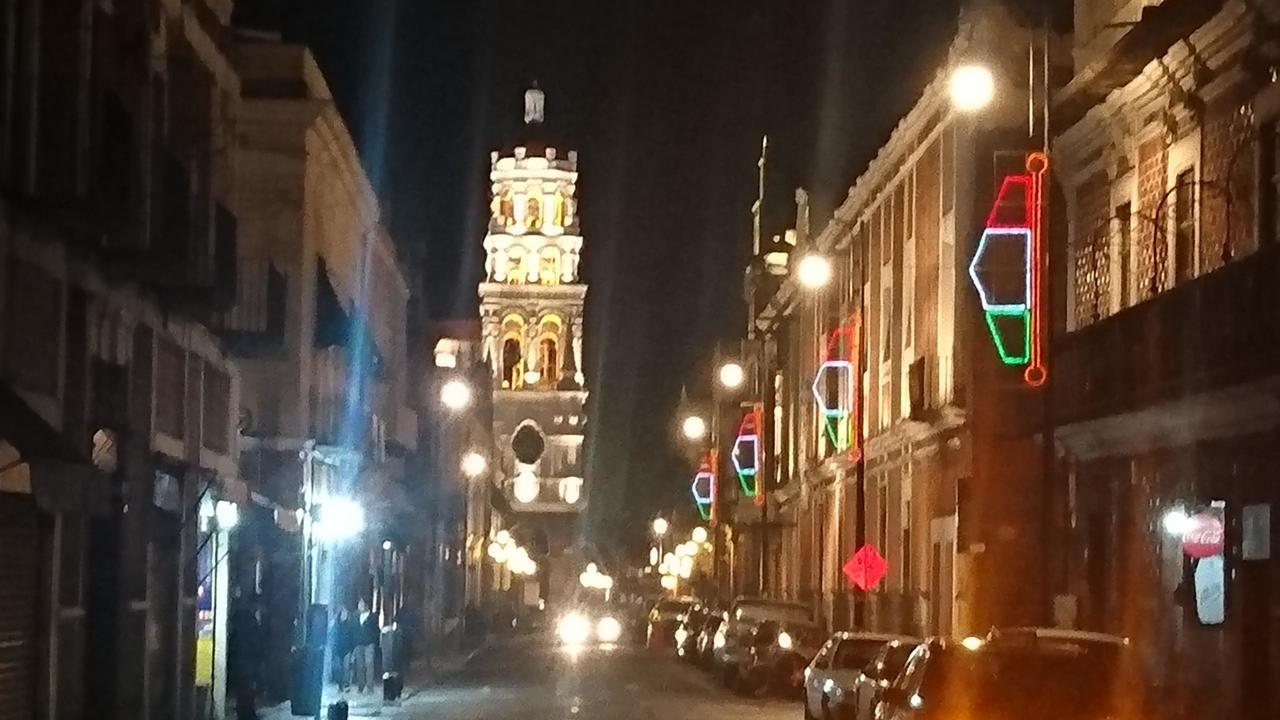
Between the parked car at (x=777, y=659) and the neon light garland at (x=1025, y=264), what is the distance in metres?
7.67

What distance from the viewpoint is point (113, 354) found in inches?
963

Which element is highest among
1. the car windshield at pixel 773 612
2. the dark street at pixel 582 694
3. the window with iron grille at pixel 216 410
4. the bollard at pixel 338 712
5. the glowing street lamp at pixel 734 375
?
the glowing street lamp at pixel 734 375

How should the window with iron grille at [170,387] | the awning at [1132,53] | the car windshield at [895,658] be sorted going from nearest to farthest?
1. the car windshield at [895,658]
2. the awning at [1132,53]
3. the window with iron grille at [170,387]

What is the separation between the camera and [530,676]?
2032 inches

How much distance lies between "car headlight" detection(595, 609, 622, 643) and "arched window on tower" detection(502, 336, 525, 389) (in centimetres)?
5679

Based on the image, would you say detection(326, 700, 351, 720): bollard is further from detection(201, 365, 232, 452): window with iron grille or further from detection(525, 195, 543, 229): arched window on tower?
detection(525, 195, 543, 229): arched window on tower

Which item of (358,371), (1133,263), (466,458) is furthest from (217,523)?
(466,458)

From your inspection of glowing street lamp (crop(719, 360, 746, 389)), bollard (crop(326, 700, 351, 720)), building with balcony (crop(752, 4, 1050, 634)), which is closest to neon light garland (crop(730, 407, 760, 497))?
glowing street lamp (crop(719, 360, 746, 389))

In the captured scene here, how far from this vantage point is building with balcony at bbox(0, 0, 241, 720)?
20.2 metres

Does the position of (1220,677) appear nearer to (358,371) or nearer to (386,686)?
(386,686)

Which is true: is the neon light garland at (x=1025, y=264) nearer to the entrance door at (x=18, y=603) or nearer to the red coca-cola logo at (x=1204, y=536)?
the red coca-cola logo at (x=1204, y=536)

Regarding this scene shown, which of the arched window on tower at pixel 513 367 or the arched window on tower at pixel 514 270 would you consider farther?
the arched window on tower at pixel 513 367

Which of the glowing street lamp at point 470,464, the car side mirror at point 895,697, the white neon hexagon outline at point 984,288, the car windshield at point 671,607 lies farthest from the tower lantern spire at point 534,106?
the car side mirror at point 895,697

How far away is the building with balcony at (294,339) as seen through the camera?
3762 centimetres
